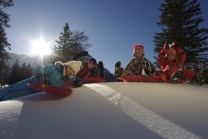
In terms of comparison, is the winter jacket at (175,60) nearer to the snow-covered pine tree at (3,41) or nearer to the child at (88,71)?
the child at (88,71)

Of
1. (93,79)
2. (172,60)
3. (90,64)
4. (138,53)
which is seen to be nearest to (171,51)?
(172,60)

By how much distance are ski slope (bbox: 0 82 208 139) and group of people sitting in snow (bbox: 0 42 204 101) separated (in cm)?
55

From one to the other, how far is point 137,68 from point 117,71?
53 centimetres

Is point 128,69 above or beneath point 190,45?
beneath

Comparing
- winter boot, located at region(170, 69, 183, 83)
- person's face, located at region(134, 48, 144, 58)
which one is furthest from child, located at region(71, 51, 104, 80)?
winter boot, located at region(170, 69, 183, 83)

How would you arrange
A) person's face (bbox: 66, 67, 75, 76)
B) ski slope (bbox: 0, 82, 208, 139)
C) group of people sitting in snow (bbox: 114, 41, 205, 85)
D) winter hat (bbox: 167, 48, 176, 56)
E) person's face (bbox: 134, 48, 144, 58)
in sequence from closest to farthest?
1. ski slope (bbox: 0, 82, 208, 139)
2. person's face (bbox: 66, 67, 75, 76)
3. group of people sitting in snow (bbox: 114, 41, 205, 85)
4. winter hat (bbox: 167, 48, 176, 56)
5. person's face (bbox: 134, 48, 144, 58)

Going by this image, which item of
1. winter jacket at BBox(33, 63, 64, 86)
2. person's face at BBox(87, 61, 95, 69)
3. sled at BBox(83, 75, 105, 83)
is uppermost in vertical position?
person's face at BBox(87, 61, 95, 69)

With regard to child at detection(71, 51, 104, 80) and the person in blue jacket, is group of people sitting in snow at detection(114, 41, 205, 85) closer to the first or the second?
child at detection(71, 51, 104, 80)

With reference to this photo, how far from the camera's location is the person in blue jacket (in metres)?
2.32

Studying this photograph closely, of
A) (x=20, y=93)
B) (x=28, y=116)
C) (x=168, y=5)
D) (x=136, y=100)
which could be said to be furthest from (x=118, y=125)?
(x=168, y=5)

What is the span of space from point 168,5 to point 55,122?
1319 cm

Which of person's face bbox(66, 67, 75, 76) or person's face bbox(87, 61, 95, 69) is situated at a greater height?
person's face bbox(87, 61, 95, 69)

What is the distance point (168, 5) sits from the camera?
12.3 m

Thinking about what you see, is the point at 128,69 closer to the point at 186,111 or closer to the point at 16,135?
the point at 186,111
